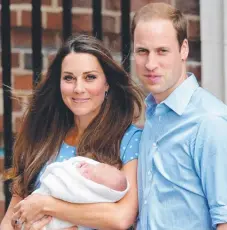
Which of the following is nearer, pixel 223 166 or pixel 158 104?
pixel 223 166

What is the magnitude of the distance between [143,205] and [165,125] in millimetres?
305

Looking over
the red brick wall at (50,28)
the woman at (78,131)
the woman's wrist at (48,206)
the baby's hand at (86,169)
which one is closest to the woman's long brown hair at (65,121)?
the woman at (78,131)

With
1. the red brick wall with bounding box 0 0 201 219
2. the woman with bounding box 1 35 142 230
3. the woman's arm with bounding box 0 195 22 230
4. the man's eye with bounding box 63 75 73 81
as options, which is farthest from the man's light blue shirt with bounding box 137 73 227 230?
the red brick wall with bounding box 0 0 201 219

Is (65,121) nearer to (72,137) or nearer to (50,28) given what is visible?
(72,137)

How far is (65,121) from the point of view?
352 cm

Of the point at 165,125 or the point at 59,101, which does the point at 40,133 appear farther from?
the point at 165,125

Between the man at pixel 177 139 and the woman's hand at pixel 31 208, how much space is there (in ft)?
1.34

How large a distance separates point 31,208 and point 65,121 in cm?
51

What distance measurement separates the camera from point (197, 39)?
4078 mm

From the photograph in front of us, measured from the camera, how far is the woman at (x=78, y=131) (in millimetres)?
3113

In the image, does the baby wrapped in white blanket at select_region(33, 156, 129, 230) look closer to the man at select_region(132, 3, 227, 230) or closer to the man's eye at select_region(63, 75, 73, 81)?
the man at select_region(132, 3, 227, 230)

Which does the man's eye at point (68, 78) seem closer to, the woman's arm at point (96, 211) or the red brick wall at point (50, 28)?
the woman's arm at point (96, 211)

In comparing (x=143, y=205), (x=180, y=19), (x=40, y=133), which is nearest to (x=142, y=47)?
(x=180, y=19)

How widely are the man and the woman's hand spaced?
41 cm
